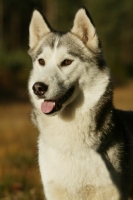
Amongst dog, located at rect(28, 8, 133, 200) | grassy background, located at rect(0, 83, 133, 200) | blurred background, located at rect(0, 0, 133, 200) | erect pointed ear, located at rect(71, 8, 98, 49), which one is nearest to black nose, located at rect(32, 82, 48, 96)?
dog, located at rect(28, 8, 133, 200)

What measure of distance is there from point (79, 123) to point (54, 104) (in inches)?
13.2

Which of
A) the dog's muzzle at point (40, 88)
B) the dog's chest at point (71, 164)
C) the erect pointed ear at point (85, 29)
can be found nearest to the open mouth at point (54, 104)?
the dog's muzzle at point (40, 88)

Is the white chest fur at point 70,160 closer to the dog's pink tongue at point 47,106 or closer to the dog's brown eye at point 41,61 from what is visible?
the dog's pink tongue at point 47,106

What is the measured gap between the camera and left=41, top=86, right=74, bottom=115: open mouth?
438cm

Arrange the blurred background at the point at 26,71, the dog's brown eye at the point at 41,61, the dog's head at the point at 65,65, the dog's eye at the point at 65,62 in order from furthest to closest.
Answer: the blurred background at the point at 26,71 → the dog's brown eye at the point at 41,61 → the dog's eye at the point at 65,62 → the dog's head at the point at 65,65

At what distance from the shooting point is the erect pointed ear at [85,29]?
4.60m

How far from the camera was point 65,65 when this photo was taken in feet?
14.9

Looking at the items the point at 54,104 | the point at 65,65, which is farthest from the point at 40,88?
the point at 65,65

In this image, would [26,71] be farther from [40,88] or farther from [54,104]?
[40,88]

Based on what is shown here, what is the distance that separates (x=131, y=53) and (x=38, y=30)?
32056mm

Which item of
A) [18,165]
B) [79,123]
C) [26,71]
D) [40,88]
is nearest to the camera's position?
[40,88]

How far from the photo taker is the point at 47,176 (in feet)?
14.5

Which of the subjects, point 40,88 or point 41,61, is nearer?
point 40,88

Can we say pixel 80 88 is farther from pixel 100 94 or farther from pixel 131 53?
pixel 131 53
